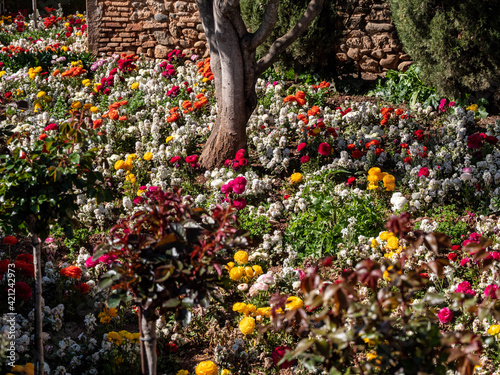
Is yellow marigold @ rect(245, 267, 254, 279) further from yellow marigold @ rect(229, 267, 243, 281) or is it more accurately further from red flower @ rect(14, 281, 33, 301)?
red flower @ rect(14, 281, 33, 301)

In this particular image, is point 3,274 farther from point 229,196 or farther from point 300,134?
point 300,134

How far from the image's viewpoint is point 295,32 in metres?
5.16

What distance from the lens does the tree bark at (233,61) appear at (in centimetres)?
501

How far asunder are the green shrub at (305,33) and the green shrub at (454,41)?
1020 millimetres

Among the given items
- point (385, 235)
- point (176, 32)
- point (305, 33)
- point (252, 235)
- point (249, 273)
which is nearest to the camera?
point (249, 273)

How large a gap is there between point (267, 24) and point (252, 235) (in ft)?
6.47

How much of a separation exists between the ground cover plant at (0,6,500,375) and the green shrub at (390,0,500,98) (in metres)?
0.35

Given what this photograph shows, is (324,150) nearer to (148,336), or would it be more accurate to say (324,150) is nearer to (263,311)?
(263,311)

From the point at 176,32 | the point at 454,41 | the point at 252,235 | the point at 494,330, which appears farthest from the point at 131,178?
the point at 176,32

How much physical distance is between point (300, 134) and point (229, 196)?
1.43 m

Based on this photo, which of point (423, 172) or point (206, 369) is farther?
point (423, 172)

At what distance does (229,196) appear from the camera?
16.0 feet

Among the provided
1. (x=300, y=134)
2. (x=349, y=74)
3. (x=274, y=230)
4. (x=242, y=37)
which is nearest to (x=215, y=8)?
(x=242, y=37)

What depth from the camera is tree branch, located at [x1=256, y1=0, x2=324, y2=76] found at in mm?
5105
